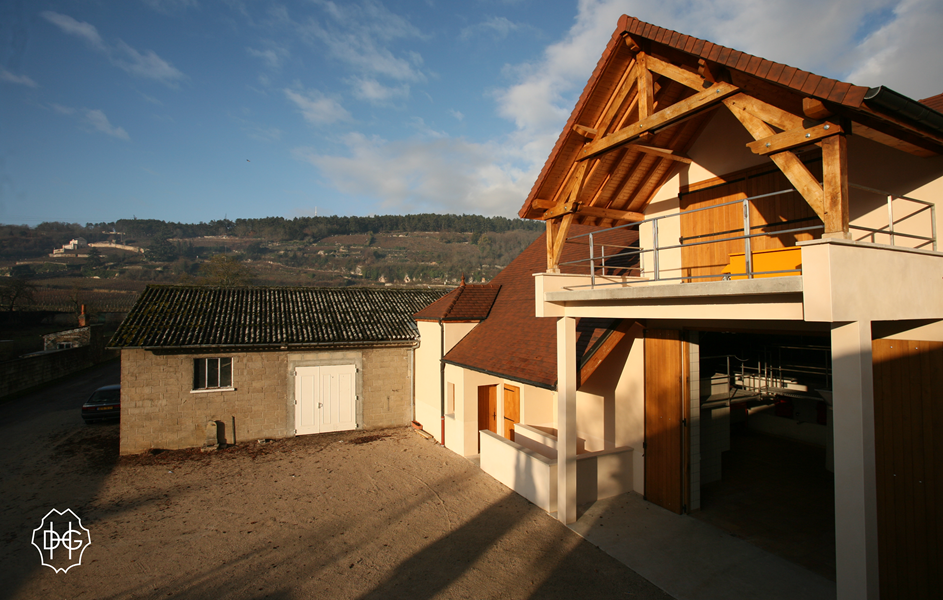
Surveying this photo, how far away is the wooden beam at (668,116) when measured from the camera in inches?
215

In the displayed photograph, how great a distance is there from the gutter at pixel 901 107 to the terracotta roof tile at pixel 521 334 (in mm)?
5577

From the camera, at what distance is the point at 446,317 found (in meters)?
14.0

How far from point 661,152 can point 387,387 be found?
11.9 m

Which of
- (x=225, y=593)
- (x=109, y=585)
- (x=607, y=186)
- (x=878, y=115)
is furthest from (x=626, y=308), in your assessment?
(x=109, y=585)

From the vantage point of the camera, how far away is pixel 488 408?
13.2m

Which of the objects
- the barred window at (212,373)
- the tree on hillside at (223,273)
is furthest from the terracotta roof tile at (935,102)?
the tree on hillside at (223,273)

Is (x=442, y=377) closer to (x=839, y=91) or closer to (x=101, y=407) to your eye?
(x=839, y=91)

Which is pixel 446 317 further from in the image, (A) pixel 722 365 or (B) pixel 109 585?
(B) pixel 109 585

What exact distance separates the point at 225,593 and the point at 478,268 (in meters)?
76.8

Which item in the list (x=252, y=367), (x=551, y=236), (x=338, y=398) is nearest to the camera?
(x=551, y=236)

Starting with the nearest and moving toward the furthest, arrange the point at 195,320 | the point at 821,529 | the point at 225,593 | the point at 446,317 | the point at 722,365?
the point at 225,593, the point at 821,529, the point at 722,365, the point at 446,317, the point at 195,320

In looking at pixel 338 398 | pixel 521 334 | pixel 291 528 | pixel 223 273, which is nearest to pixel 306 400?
pixel 338 398

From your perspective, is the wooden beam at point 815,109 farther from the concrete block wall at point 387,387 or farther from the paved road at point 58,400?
the paved road at point 58,400

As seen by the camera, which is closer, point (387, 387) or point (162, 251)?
point (387, 387)
